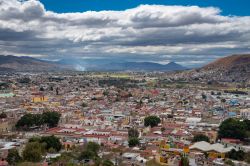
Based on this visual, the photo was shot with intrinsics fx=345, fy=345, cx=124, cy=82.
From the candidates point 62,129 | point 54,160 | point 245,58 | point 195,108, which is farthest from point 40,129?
point 245,58

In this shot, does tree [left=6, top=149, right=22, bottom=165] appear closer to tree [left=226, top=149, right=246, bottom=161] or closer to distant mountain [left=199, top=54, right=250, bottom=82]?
tree [left=226, top=149, right=246, bottom=161]

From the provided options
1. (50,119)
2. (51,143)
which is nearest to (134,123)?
(50,119)

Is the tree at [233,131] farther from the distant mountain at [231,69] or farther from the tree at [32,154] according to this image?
the distant mountain at [231,69]

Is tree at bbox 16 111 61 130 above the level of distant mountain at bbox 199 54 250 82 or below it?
below

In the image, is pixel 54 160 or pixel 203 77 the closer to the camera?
pixel 54 160

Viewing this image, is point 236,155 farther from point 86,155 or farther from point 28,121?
point 28,121

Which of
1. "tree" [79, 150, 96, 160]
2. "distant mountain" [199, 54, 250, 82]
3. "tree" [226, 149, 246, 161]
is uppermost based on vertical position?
"distant mountain" [199, 54, 250, 82]

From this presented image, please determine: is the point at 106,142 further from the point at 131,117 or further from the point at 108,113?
the point at 108,113

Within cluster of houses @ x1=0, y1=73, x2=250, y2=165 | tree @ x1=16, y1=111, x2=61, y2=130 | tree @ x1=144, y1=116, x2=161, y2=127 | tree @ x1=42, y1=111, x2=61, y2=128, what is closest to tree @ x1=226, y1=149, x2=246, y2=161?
cluster of houses @ x1=0, y1=73, x2=250, y2=165
